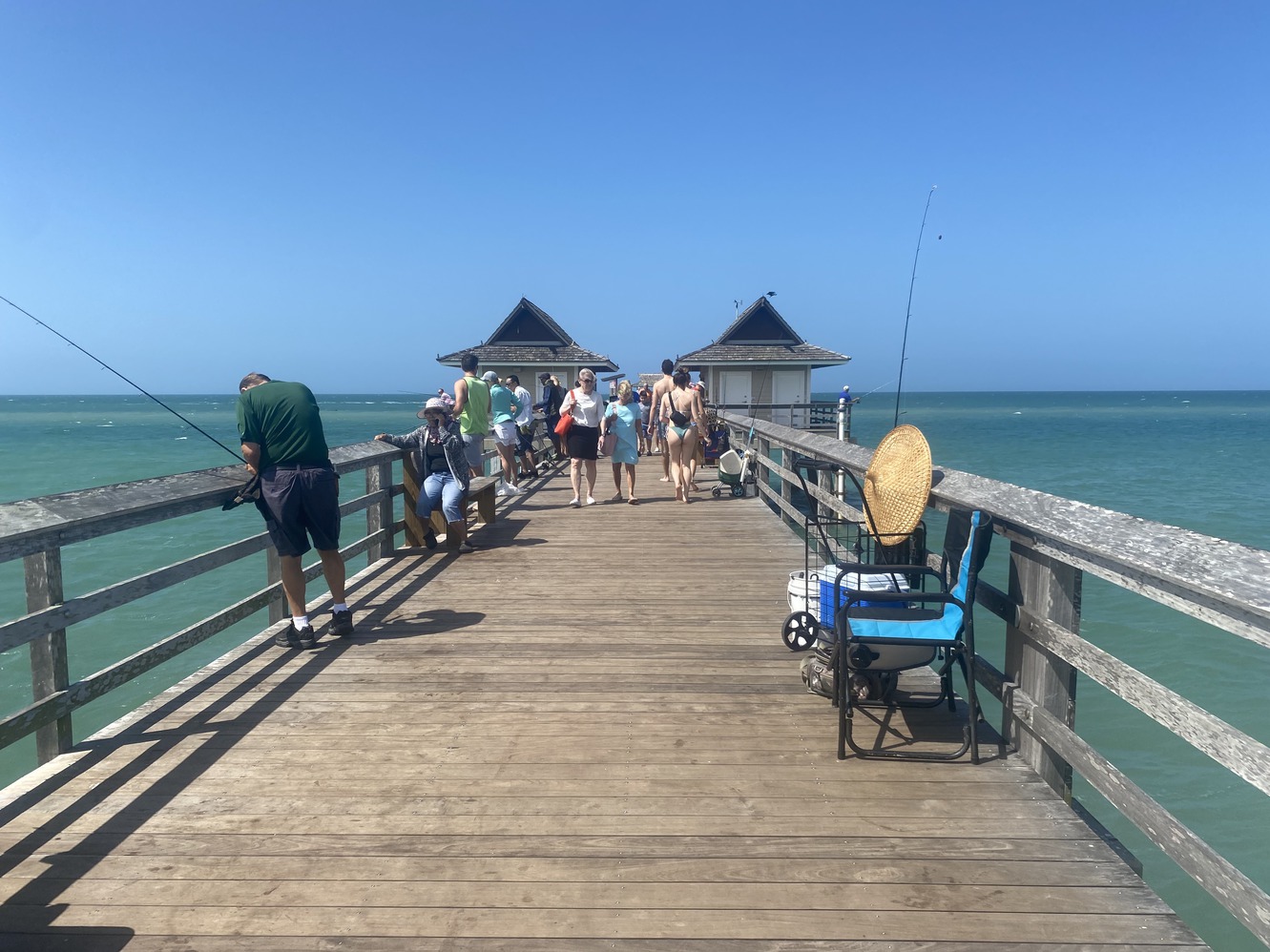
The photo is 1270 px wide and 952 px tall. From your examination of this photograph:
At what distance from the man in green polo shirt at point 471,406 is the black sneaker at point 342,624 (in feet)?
12.5

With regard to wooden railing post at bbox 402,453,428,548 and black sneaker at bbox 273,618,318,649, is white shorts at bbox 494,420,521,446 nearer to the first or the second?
wooden railing post at bbox 402,453,428,548

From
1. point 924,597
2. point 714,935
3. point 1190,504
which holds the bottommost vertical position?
point 1190,504

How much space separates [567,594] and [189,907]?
375 centimetres

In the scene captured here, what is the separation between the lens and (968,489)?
3754mm

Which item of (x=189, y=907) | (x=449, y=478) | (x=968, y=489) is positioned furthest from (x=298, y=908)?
(x=449, y=478)

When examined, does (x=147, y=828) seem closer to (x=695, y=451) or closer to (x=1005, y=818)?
(x=1005, y=818)

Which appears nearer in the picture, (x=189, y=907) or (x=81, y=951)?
(x=81, y=951)

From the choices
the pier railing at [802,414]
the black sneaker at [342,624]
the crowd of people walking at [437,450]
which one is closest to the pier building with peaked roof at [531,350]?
the pier railing at [802,414]

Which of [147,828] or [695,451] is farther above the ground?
[695,451]

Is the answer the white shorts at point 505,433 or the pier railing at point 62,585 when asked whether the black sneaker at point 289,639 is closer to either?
the pier railing at point 62,585

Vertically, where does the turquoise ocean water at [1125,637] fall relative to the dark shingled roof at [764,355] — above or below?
below

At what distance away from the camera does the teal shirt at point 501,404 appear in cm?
1034

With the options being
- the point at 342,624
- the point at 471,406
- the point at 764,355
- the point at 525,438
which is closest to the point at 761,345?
the point at 764,355

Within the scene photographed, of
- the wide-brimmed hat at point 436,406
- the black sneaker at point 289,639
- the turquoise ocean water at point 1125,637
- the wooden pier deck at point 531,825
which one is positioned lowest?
the turquoise ocean water at point 1125,637
